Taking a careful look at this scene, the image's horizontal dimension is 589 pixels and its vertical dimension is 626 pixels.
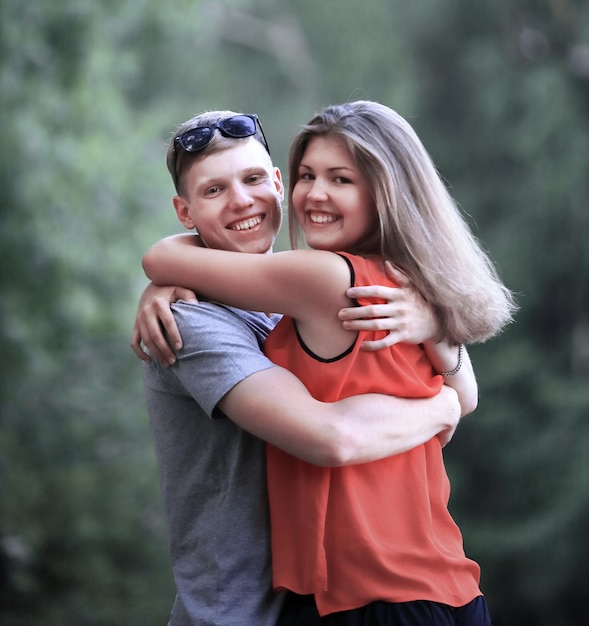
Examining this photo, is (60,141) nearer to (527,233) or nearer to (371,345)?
(371,345)

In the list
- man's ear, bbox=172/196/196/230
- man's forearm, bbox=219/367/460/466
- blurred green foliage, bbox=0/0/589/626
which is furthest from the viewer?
blurred green foliage, bbox=0/0/589/626

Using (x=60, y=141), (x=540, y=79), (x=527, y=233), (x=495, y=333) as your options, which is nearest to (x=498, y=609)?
(x=527, y=233)

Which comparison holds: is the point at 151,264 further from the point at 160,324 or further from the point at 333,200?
the point at 333,200

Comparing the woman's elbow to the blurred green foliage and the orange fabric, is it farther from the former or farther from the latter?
Result: the blurred green foliage

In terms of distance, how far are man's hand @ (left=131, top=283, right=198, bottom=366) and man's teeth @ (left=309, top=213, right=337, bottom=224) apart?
0.92 ft

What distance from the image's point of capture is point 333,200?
Result: 73.9 inches

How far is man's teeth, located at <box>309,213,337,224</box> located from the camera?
191 cm

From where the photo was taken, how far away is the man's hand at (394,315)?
176cm

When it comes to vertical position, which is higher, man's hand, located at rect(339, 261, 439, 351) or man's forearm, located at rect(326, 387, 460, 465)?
man's hand, located at rect(339, 261, 439, 351)

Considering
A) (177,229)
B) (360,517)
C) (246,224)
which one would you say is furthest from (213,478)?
(177,229)

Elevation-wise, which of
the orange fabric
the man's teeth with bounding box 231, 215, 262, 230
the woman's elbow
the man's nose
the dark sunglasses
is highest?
the dark sunglasses

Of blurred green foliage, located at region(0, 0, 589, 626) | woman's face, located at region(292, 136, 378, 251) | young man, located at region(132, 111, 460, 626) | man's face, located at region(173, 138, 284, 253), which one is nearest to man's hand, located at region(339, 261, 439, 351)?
young man, located at region(132, 111, 460, 626)

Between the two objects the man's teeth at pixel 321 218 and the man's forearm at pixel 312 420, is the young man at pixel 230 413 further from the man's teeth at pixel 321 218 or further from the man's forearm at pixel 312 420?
the man's teeth at pixel 321 218

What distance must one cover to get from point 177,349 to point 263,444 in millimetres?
255
